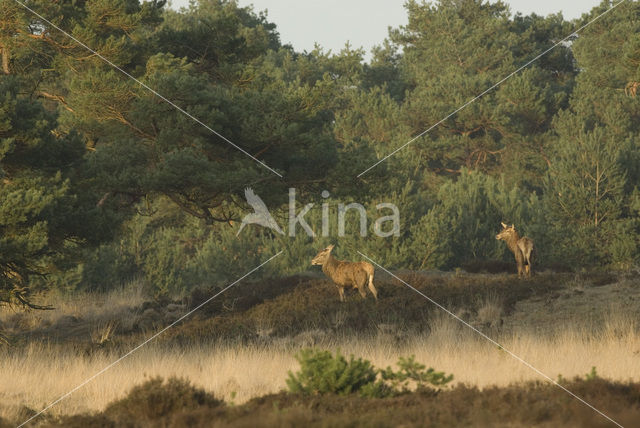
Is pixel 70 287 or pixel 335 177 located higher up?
pixel 335 177

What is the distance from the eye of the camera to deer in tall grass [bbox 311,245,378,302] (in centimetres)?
1792

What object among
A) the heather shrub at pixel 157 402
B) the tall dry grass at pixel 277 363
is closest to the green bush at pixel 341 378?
the tall dry grass at pixel 277 363

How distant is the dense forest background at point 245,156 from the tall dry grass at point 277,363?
260cm

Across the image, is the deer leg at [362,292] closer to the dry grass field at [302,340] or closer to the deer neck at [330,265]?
the dry grass field at [302,340]

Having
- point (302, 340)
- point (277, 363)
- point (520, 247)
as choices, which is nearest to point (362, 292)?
point (302, 340)

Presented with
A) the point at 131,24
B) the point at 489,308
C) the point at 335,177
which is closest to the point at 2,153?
the point at 131,24

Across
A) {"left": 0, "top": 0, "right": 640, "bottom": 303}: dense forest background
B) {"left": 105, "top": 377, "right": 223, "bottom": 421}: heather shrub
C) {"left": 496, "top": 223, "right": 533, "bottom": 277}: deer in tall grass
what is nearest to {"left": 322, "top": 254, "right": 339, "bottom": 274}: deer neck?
{"left": 0, "top": 0, "right": 640, "bottom": 303}: dense forest background

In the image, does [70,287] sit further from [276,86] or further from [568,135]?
[568,135]

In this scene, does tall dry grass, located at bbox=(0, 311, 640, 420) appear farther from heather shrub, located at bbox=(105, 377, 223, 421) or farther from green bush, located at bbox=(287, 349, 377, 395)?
green bush, located at bbox=(287, 349, 377, 395)

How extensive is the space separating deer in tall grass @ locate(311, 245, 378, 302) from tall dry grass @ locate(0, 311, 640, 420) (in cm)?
284

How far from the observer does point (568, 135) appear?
4150cm

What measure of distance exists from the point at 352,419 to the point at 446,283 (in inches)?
567

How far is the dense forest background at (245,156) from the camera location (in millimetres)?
15547

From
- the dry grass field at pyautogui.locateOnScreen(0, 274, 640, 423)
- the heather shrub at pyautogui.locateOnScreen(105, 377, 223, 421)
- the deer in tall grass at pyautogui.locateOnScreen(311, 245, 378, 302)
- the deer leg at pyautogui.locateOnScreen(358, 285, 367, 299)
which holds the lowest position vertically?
the dry grass field at pyautogui.locateOnScreen(0, 274, 640, 423)
